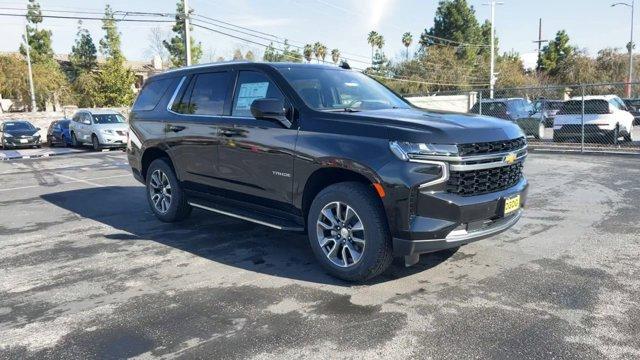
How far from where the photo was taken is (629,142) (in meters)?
16.8

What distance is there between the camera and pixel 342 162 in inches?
169

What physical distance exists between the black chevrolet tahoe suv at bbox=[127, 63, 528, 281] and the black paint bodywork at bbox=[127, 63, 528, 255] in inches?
0.4

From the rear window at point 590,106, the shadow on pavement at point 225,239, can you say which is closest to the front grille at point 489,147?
the shadow on pavement at point 225,239

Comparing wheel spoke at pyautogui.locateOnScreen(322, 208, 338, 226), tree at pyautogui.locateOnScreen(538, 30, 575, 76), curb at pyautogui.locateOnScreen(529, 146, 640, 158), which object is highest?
tree at pyautogui.locateOnScreen(538, 30, 575, 76)

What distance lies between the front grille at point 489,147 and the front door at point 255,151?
5.04 ft

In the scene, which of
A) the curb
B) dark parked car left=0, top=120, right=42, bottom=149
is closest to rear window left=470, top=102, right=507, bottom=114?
the curb

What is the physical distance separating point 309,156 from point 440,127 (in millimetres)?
1180

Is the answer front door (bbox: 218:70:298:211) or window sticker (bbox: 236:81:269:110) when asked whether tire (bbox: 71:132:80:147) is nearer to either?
front door (bbox: 218:70:298:211)

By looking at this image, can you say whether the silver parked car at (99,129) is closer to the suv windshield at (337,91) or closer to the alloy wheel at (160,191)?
the alloy wheel at (160,191)

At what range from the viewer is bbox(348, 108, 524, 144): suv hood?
3.98 m

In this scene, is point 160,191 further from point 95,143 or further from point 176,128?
point 95,143

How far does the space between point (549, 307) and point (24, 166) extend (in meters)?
15.3

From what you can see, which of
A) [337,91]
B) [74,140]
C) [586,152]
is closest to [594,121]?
[586,152]

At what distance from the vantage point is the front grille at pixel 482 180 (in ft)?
13.2
